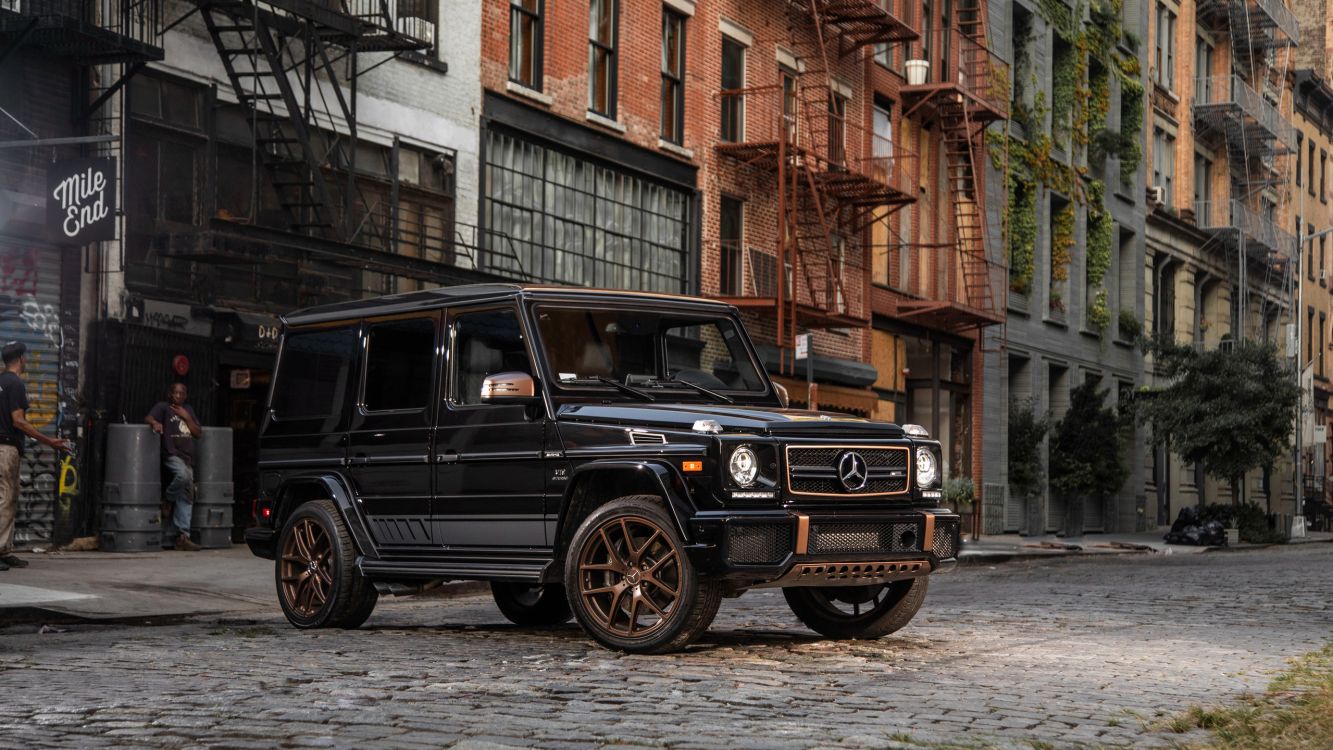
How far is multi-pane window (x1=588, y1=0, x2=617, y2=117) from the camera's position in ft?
87.2

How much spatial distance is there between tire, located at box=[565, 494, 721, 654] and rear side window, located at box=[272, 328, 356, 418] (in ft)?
8.29

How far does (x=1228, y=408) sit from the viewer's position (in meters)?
37.4

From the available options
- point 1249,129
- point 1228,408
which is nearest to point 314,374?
point 1228,408

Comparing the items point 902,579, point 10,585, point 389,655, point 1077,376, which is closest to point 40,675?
point 389,655

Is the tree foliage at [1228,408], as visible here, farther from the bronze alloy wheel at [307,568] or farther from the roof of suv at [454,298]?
the bronze alloy wheel at [307,568]

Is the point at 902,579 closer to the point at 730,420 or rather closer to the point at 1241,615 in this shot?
the point at 730,420

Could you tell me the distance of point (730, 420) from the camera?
372 inches

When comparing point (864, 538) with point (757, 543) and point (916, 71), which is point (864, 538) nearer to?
point (757, 543)

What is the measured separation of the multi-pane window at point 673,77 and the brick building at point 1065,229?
11292mm

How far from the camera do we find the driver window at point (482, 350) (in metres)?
10.4

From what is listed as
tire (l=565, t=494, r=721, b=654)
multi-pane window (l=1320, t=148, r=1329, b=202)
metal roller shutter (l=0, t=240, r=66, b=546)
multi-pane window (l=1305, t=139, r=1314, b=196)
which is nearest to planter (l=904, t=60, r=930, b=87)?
metal roller shutter (l=0, t=240, r=66, b=546)

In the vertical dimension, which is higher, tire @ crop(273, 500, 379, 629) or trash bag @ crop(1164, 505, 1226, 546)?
tire @ crop(273, 500, 379, 629)

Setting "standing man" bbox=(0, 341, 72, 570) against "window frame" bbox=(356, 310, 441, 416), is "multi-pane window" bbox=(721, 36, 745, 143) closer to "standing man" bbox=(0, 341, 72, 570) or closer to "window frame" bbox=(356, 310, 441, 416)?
"standing man" bbox=(0, 341, 72, 570)

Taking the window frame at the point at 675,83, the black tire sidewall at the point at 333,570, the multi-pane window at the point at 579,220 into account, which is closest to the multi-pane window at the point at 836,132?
the window frame at the point at 675,83
